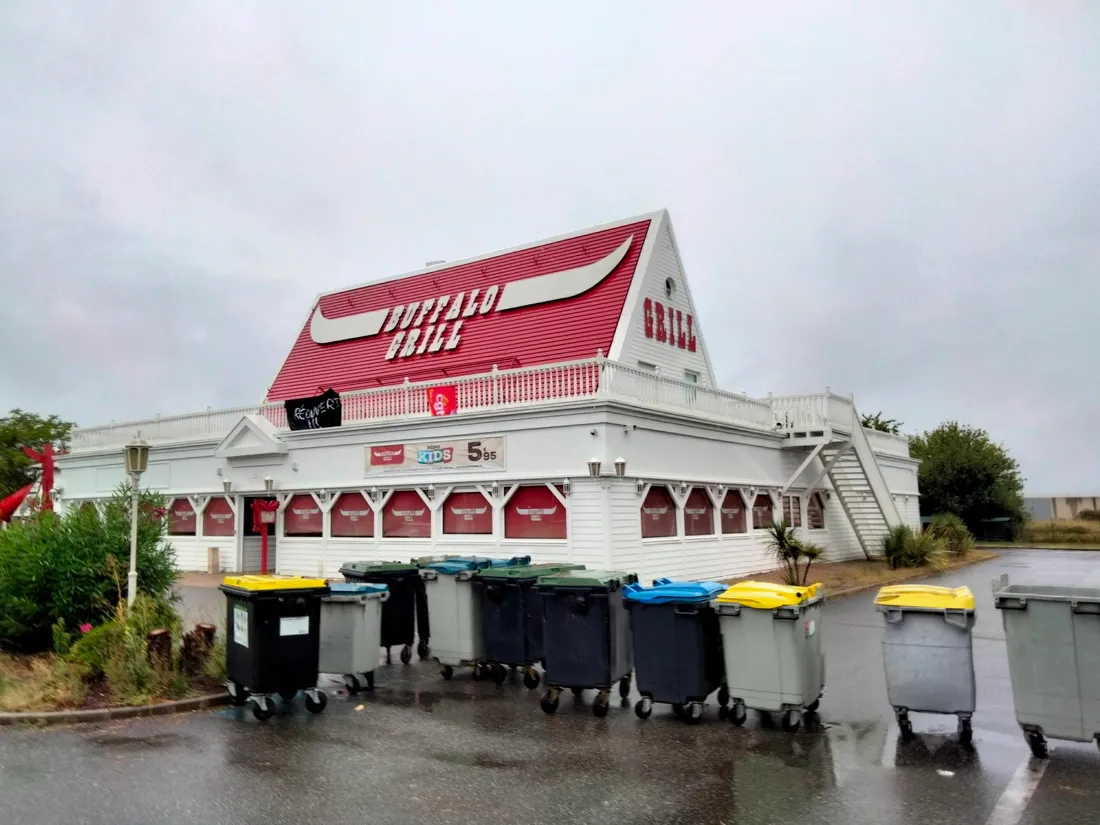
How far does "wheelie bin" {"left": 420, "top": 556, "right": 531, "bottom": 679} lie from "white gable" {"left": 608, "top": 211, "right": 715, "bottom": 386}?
12556 millimetres

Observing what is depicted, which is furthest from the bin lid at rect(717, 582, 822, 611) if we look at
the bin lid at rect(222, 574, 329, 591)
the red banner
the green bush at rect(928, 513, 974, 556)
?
the green bush at rect(928, 513, 974, 556)

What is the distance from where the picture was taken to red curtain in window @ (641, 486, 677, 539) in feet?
59.5

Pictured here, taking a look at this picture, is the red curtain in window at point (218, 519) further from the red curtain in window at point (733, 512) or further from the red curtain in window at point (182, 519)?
the red curtain in window at point (733, 512)

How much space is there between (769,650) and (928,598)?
1.49m

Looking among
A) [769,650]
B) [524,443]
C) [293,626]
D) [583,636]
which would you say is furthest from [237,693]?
[524,443]

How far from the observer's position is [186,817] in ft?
19.3

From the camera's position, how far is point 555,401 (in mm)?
17422

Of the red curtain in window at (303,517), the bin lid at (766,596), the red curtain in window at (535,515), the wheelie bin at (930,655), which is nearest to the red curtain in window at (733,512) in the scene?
the red curtain in window at (535,515)

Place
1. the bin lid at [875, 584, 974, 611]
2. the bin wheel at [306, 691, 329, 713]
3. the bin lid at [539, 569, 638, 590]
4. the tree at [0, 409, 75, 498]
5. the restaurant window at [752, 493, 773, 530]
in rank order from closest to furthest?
1. the bin lid at [875, 584, 974, 611]
2. the bin lid at [539, 569, 638, 590]
3. the bin wheel at [306, 691, 329, 713]
4. the restaurant window at [752, 493, 773, 530]
5. the tree at [0, 409, 75, 498]

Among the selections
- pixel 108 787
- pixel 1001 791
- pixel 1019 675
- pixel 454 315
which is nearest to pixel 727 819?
pixel 1001 791

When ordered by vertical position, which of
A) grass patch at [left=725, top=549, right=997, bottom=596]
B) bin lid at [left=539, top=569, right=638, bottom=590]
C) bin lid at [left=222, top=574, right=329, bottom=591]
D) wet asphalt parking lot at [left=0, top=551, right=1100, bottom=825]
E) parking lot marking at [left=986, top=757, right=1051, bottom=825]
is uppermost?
bin lid at [left=222, top=574, right=329, bottom=591]

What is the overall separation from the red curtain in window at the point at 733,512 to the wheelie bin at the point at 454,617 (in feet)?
39.0

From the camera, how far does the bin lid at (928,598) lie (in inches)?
293

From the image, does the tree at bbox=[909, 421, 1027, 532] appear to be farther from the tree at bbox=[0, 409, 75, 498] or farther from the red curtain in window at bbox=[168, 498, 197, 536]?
the tree at bbox=[0, 409, 75, 498]
